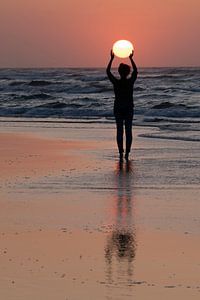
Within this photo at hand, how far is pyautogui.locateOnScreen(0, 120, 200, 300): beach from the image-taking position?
20.3 ft

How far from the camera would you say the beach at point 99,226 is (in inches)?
244

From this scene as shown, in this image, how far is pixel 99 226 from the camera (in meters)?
8.34

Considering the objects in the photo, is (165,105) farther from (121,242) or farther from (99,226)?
(121,242)

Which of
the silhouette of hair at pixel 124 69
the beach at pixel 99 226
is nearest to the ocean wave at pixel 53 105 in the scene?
the beach at pixel 99 226

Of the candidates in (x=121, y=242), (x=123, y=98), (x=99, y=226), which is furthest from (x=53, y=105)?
(x=121, y=242)

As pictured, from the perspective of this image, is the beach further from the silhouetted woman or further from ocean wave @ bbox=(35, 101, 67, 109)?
ocean wave @ bbox=(35, 101, 67, 109)

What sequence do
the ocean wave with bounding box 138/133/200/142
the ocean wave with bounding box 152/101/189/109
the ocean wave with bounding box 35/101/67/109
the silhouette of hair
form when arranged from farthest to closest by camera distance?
the ocean wave with bounding box 35/101/67/109, the ocean wave with bounding box 152/101/189/109, the ocean wave with bounding box 138/133/200/142, the silhouette of hair

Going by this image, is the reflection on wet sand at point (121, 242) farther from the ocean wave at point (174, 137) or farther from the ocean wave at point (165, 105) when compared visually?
the ocean wave at point (165, 105)

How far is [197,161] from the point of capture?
1402cm

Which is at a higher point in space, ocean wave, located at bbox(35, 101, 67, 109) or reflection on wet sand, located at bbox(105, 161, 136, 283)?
reflection on wet sand, located at bbox(105, 161, 136, 283)

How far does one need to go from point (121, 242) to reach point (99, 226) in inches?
29.9

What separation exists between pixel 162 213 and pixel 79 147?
8.22 metres

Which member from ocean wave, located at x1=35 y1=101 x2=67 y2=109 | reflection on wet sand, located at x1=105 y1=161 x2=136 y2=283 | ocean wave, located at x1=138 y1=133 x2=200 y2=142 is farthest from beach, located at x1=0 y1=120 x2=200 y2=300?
ocean wave, located at x1=35 y1=101 x2=67 y2=109

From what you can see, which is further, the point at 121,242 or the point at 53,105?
the point at 53,105
